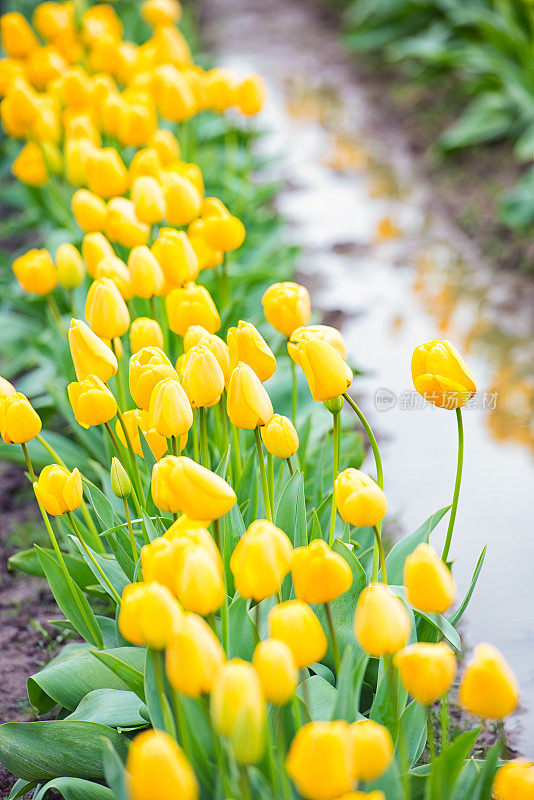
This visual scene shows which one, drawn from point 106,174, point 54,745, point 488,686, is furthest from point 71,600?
point 106,174

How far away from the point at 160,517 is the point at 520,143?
3074mm

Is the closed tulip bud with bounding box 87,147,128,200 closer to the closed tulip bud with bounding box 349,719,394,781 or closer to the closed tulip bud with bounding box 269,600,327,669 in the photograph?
the closed tulip bud with bounding box 269,600,327,669

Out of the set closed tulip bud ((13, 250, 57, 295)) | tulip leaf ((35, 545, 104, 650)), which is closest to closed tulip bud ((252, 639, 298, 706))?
tulip leaf ((35, 545, 104, 650))

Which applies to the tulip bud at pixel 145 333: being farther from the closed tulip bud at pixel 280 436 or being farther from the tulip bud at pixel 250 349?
the closed tulip bud at pixel 280 436

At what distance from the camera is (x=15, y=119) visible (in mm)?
2625

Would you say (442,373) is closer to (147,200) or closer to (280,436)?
(280,436)

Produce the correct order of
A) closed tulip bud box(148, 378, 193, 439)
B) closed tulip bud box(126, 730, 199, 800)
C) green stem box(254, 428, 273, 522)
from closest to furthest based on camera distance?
1. closed tulip bud box(126, 730, 199, 800)
2. closed tulip bud box(148, 378, 193, 439)
3. green stem box(254, 428, 273, 522)

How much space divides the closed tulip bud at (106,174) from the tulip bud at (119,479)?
3.50 ft

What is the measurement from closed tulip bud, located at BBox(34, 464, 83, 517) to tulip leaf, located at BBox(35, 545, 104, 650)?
0.19 metres

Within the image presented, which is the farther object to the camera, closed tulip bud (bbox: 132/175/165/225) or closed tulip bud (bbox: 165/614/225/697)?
closed tulip bud (bbox: 132/175/165/225)

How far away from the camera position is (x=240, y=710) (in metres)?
0.79

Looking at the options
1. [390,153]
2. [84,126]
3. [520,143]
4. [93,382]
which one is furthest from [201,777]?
[390,153]

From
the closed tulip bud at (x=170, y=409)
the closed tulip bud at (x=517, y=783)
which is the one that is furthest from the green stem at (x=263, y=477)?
the closed tulip bud at (x=517, y=783)

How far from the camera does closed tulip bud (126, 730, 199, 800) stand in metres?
0.75
